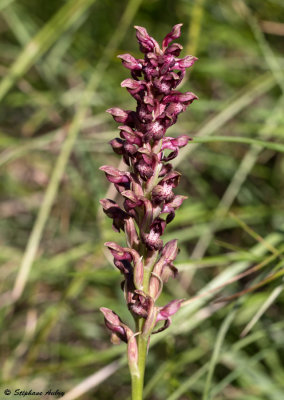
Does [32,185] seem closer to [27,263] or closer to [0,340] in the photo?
[0,340]

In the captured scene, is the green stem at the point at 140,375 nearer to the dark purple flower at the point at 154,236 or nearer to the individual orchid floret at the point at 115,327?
the individual orchid floret at the point at 115,327

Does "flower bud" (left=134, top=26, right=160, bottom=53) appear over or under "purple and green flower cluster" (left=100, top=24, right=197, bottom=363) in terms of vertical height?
over

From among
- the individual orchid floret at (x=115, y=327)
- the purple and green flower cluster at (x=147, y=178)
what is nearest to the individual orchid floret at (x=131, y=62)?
the purple and green flower cluster at (x=147, y=178)

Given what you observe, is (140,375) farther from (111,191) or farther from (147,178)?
(111,191)

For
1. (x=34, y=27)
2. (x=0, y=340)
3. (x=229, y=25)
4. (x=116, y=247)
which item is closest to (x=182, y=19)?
(x=229, y=25)

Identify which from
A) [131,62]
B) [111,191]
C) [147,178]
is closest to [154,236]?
[147,178]

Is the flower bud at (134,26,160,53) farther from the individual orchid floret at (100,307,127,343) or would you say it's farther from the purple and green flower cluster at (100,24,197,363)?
the individual orchid floret at (100,307,127,343)

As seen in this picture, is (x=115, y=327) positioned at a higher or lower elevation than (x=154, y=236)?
lower

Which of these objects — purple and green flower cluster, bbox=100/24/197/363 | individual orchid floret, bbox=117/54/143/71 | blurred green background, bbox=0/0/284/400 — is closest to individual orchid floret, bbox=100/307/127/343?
purple and green flower cluster, bbox=100/24/197/363
